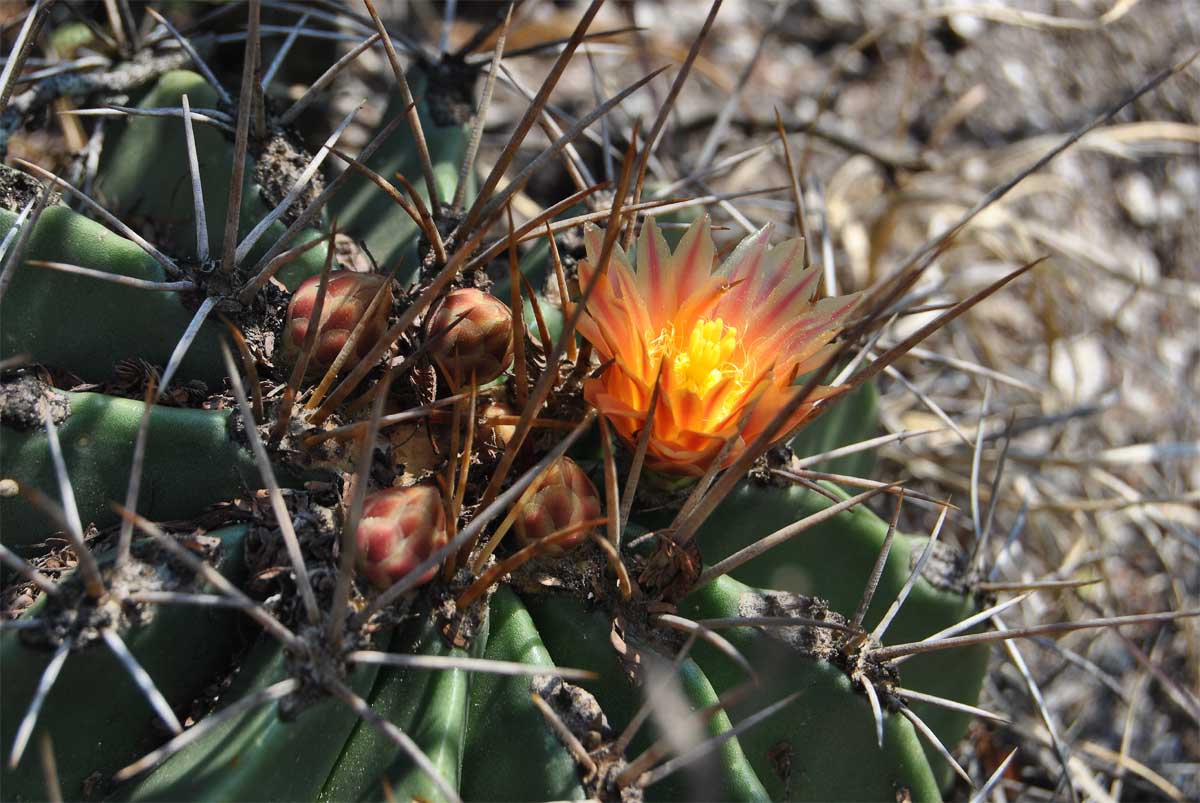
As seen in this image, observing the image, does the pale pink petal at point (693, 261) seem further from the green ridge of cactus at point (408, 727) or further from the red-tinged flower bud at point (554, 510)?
the green ridge of cactus at point (408, 727)

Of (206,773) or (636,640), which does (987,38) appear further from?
(206,773)

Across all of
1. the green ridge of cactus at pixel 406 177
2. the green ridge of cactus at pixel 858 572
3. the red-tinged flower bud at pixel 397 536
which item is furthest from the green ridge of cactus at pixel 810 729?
the green ridge of cactus at pixel 406 177

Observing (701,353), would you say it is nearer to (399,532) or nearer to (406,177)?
(399,532)

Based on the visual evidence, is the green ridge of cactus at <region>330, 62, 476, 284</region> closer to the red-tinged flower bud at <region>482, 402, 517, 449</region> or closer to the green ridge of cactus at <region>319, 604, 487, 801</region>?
the red-tinged flower bud at <region>482, 402, 517, 449</region>

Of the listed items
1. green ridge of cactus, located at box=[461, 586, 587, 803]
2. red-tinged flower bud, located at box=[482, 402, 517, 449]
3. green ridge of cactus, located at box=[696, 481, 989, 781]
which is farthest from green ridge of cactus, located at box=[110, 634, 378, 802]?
green ridge of cactus, located at box=[696, 481, 989, 781]

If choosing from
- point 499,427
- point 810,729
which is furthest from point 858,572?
point 499,427

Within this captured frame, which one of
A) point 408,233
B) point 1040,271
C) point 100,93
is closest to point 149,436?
point 408,233
